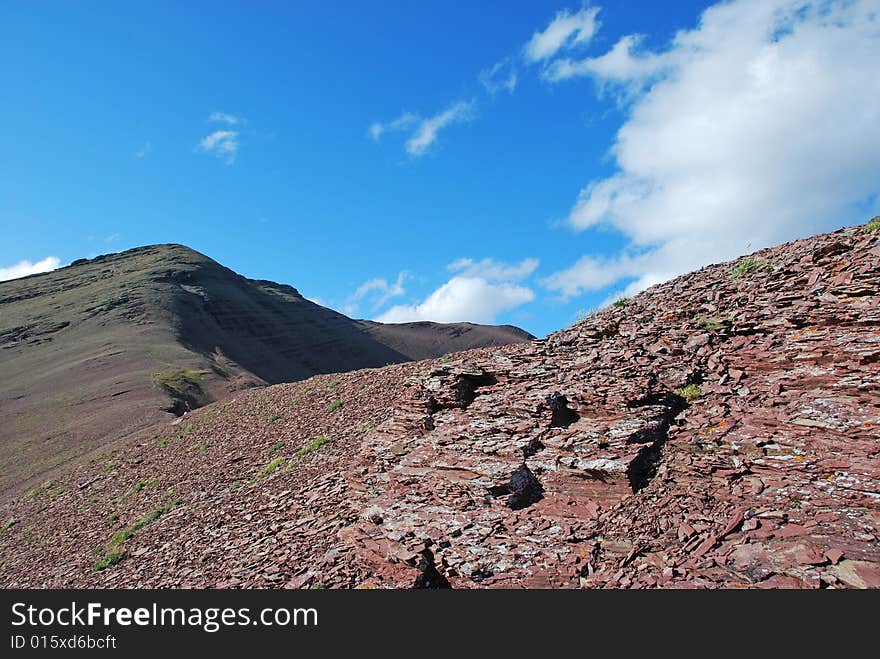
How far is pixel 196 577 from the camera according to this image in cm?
839

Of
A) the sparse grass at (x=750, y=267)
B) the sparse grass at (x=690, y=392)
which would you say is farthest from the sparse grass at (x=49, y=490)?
the sparse grass at (x=750, y=267)

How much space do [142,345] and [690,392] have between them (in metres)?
51.1

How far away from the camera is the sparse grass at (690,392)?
7.52 metres

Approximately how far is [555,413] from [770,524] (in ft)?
10.2

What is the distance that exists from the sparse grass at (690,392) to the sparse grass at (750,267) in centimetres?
323

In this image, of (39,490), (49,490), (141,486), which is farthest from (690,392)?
(39,490)

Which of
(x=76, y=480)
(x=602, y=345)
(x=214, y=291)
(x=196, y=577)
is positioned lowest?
(x=196, y=577)

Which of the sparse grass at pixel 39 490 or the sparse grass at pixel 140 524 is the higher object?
the sparse grass at pixel 39 490

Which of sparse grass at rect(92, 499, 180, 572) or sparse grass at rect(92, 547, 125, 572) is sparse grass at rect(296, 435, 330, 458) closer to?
sparse grass at rect(92, 499, 180, 572)

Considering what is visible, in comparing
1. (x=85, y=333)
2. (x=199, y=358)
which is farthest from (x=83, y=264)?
(x=199, y=358)

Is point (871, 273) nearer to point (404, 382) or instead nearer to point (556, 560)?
point (556, 560)

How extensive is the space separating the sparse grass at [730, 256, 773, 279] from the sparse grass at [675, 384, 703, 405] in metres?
3.23

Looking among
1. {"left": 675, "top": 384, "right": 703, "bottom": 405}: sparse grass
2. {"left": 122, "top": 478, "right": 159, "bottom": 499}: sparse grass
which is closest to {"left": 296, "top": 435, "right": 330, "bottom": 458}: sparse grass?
{"left": 122, "top": 478, "right": 159, "bottom": 499}: sparse grass

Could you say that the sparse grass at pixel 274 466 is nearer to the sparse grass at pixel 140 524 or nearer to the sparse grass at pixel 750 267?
the sparse grass at pixel 140 524
